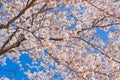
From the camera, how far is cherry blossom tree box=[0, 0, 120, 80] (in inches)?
235

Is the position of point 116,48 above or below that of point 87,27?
below

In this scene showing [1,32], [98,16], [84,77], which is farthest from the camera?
[1,32]

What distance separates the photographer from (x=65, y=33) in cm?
602

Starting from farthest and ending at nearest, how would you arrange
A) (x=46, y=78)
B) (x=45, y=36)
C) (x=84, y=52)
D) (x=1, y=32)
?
(x=46, y=78) < (x=1, y=32) < (x=84, y=52) < (x=45, y=36)

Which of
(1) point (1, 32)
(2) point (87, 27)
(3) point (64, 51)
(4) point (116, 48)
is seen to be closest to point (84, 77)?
(3) point (64, 51)

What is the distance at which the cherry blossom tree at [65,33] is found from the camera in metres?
5.98

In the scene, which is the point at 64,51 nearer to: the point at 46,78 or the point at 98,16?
the point at 98,16

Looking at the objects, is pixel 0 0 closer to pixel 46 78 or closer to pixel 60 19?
pixel 60 19

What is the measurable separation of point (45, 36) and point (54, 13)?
283 centimetres

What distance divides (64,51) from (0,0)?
2544 millimetres

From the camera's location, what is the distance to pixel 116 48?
9.78 metres

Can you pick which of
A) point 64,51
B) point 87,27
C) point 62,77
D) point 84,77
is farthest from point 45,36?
point 62,77

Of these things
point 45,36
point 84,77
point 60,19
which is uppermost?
point 60,19

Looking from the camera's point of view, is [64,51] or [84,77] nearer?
[84,77]
